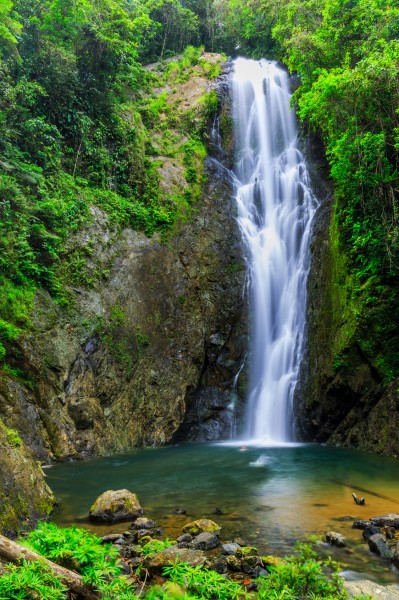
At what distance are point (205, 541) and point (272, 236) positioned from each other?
15677 mm

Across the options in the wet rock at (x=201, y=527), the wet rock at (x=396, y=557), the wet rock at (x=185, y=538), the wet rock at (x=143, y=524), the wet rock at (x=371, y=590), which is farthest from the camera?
the wet rock at (x=143, y=524)

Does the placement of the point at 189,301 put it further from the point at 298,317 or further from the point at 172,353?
the point at 298,317

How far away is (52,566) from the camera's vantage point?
3375 millimetres

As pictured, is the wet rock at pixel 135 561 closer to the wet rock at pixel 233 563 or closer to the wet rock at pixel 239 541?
the wet rock at pixel 233 563

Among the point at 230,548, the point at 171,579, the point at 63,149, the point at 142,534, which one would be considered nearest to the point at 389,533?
the point at 230,548

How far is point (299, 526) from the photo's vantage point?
6.24m

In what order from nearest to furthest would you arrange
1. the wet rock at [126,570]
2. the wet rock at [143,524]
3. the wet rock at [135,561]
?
the wet rock at [126,570]
the wet rock at [135,561]
the wet rock at [143,524]

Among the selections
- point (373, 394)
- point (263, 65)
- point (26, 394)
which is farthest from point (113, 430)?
point (263, 65)

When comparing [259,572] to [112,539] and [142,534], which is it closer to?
[142,534]

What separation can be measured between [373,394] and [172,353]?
23.1 ft

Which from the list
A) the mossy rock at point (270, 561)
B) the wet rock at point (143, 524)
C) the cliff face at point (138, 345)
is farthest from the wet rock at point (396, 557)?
the cliff face at point (138, 345)

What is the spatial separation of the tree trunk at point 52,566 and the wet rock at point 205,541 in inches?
87.6

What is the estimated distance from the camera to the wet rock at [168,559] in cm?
423

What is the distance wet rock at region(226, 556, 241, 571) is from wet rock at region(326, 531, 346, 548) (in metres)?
1.53
